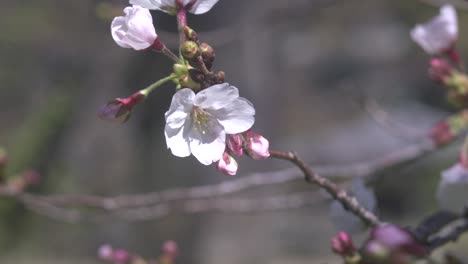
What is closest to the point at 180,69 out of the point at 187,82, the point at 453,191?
the point at 187,82

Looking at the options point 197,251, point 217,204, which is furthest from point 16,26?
point 217,204

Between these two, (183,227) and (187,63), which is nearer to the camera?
(187,63)

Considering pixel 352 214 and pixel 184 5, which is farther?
pixel 352 214

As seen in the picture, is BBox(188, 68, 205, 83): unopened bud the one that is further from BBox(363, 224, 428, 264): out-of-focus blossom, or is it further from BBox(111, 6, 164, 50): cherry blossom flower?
BBox(363, 224, 428, 264): out-of-focus blossom

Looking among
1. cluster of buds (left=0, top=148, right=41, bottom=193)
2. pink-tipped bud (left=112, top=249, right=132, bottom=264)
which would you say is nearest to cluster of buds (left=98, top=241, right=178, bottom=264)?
pink-tipped bud (left=112, top=249, right=132, bottom=264)

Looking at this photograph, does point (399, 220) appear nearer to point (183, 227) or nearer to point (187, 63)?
point (183, 227)

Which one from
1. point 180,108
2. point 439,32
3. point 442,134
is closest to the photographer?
point 180,108

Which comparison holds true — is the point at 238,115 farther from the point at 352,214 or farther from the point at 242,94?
the point at 242,94
